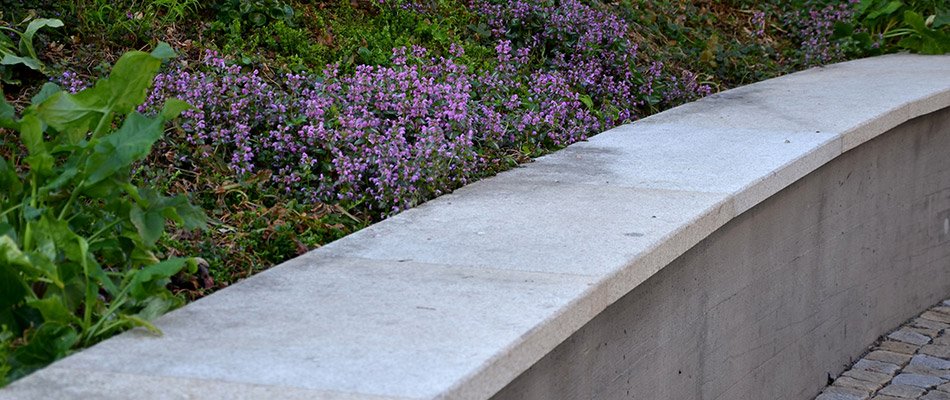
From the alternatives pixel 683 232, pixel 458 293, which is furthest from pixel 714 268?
pixel 458 293

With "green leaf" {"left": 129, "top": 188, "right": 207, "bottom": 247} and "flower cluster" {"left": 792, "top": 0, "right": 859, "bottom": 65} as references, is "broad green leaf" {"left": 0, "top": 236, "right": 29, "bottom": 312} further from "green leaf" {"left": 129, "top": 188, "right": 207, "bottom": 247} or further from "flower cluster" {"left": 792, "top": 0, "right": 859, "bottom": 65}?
"flower cluster" {"left": 792, "top": 0, "right": 859, "bottom": 65}

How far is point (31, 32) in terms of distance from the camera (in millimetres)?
4082

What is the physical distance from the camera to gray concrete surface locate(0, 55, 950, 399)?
2199 mm

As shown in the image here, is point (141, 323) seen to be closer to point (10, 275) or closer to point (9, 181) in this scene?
point (10, 275)

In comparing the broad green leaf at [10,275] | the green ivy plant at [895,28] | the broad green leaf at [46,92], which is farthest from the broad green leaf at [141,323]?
the green ivy plant at [895,28]

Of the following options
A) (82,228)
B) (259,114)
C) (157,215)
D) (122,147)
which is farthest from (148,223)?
(259,114)

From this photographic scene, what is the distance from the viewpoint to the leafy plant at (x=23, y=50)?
399cm

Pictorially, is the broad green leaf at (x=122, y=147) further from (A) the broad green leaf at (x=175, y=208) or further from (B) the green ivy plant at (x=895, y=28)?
(B) the green ivy plant at (x=895, y=28)

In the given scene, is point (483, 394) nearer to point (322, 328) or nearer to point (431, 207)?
point (322, 328)

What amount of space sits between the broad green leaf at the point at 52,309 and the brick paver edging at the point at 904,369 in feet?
10.4

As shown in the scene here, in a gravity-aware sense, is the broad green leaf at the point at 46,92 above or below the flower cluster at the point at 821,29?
above

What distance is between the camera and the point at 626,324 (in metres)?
3.12

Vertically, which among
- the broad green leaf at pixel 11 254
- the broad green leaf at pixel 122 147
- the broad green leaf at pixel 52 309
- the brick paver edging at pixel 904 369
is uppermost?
the broad green leaf at pixel 122 147

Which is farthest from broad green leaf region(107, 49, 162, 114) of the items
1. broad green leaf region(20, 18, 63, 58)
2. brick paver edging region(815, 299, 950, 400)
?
brick paver edging region(815, 299, 950, 400)
